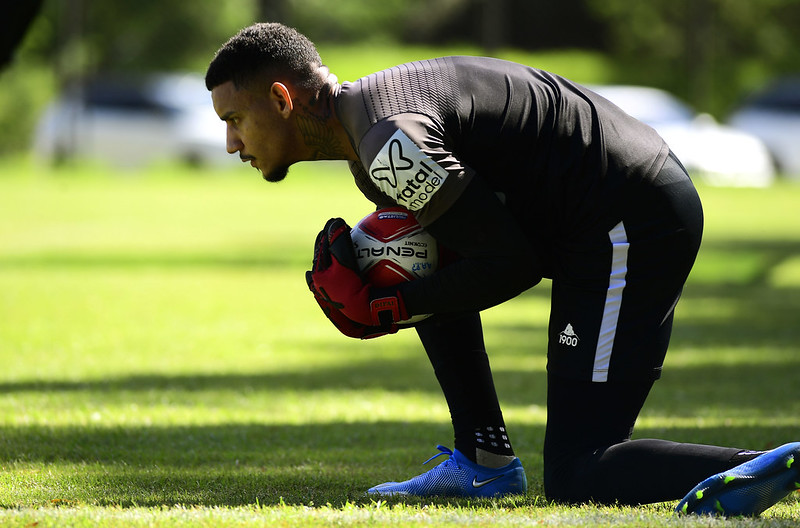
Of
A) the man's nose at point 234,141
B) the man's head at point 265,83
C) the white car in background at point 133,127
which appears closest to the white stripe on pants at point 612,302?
the man's head at point 265,83

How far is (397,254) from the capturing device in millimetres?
4488

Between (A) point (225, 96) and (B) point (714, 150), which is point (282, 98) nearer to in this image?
(A) point (225, 96)

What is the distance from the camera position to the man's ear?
4.25 m

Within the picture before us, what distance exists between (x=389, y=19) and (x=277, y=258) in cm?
4423

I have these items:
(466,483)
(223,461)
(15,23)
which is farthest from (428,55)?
(466,483)

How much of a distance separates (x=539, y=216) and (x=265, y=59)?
3.79ft

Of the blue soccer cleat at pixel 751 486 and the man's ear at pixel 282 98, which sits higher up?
the man's ear at pixel 282 98

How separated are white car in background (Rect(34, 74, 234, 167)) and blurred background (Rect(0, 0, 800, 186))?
0.05 metres

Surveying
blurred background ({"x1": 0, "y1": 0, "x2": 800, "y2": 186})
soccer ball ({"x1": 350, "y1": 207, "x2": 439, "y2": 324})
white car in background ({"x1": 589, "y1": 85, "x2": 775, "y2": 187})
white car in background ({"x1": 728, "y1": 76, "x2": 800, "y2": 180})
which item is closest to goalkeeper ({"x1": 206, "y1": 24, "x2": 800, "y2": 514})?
soccer ball ({"x1": 350, "y1": 207, "x2": 439, "y2": 324})

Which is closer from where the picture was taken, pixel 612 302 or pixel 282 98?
pixel 282 98

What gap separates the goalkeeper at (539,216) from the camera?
4125 millimetres

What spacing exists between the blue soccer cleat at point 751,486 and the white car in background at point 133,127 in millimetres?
30313

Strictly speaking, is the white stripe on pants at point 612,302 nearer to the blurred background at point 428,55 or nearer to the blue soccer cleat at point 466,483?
the blue soccer cleat at point 466,483

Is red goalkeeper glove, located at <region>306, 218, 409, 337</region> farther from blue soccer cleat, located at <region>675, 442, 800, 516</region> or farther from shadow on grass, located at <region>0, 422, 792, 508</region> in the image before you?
blue soccer cleat, located at <region>675, 442, 800, 516</region>
